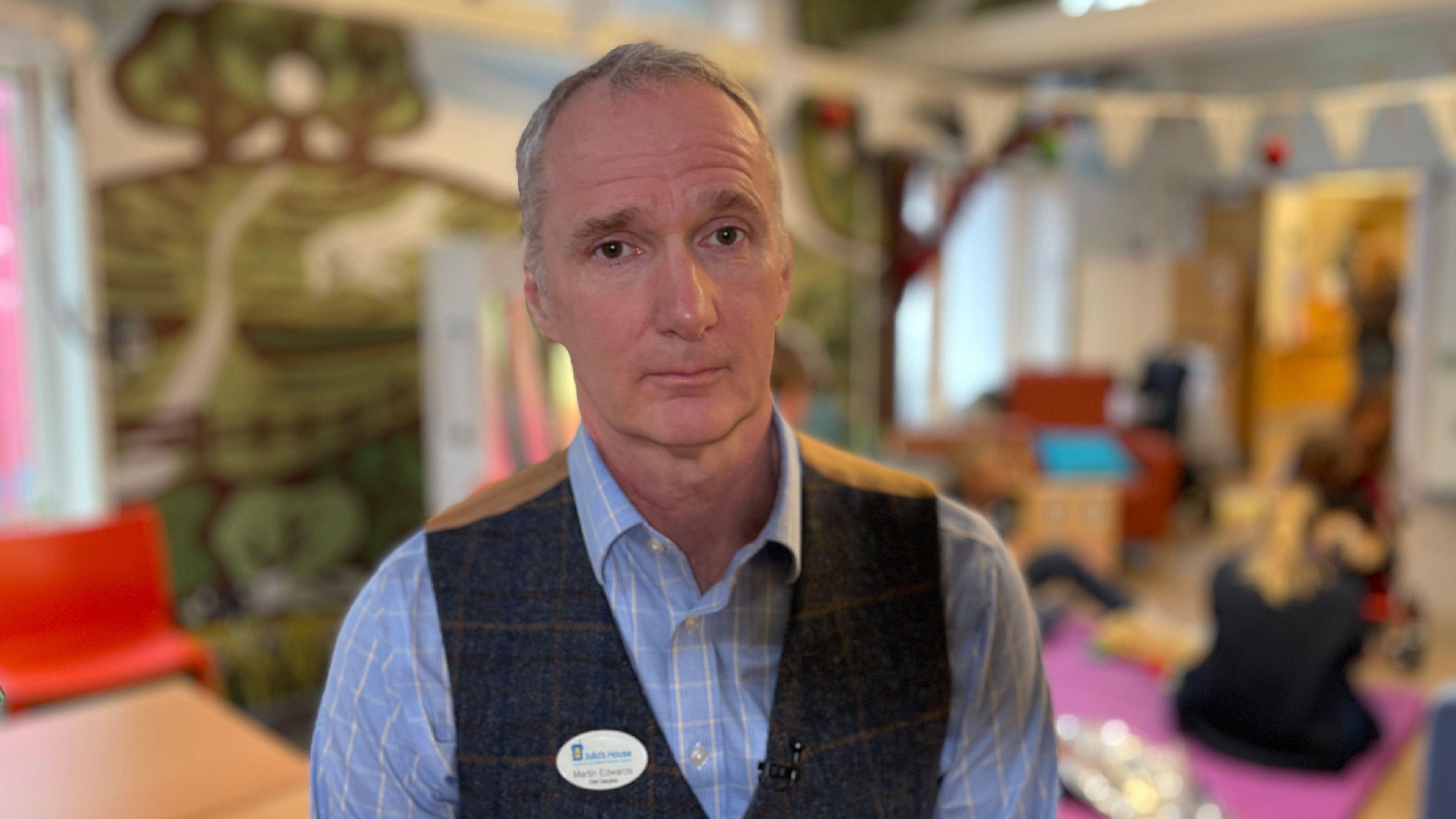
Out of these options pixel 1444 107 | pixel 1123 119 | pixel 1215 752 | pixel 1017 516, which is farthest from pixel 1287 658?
pixel 1123 119

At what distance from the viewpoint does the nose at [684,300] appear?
57 centimetres

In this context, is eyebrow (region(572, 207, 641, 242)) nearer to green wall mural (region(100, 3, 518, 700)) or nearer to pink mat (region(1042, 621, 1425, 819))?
pink mat (region(1042, 621, 1425, 819))

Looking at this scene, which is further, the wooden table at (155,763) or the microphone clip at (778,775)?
the wooden table at (155,763)

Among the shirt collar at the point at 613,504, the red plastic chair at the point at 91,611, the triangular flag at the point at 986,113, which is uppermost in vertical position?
the triangular flag at the point at 986,113

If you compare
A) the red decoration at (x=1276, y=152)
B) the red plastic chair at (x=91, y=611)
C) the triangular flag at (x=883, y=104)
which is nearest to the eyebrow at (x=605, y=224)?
the red plastic chair at (x=91, y=611)

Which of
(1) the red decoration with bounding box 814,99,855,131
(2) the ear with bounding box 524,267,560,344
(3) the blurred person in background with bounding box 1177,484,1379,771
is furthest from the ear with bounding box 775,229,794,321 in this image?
(1) the red decoration with bounding box 814,99,855,131

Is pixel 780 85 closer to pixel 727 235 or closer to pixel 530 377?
pixel 530 377

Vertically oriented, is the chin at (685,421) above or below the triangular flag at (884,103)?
below

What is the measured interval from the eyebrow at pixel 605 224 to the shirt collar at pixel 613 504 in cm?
19

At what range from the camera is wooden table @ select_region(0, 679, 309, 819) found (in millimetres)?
1671

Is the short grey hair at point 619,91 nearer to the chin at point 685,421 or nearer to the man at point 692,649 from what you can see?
the man at point 692,649

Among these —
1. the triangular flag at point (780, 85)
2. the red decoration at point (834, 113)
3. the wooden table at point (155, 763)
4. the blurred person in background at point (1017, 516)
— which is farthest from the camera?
the red decoration at point (834, 113)

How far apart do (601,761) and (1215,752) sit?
104 inches

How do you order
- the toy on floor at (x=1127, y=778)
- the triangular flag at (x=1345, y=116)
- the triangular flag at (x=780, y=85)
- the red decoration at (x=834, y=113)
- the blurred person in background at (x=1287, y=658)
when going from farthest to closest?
the red decoration at (x=834, y=113), the triangular flag at (x=1345, y=116), the triangular flag at (x=780, y=85), the blurred person in background at (x=1287, y=658), the toy on floor at (x=1127, y=778)
